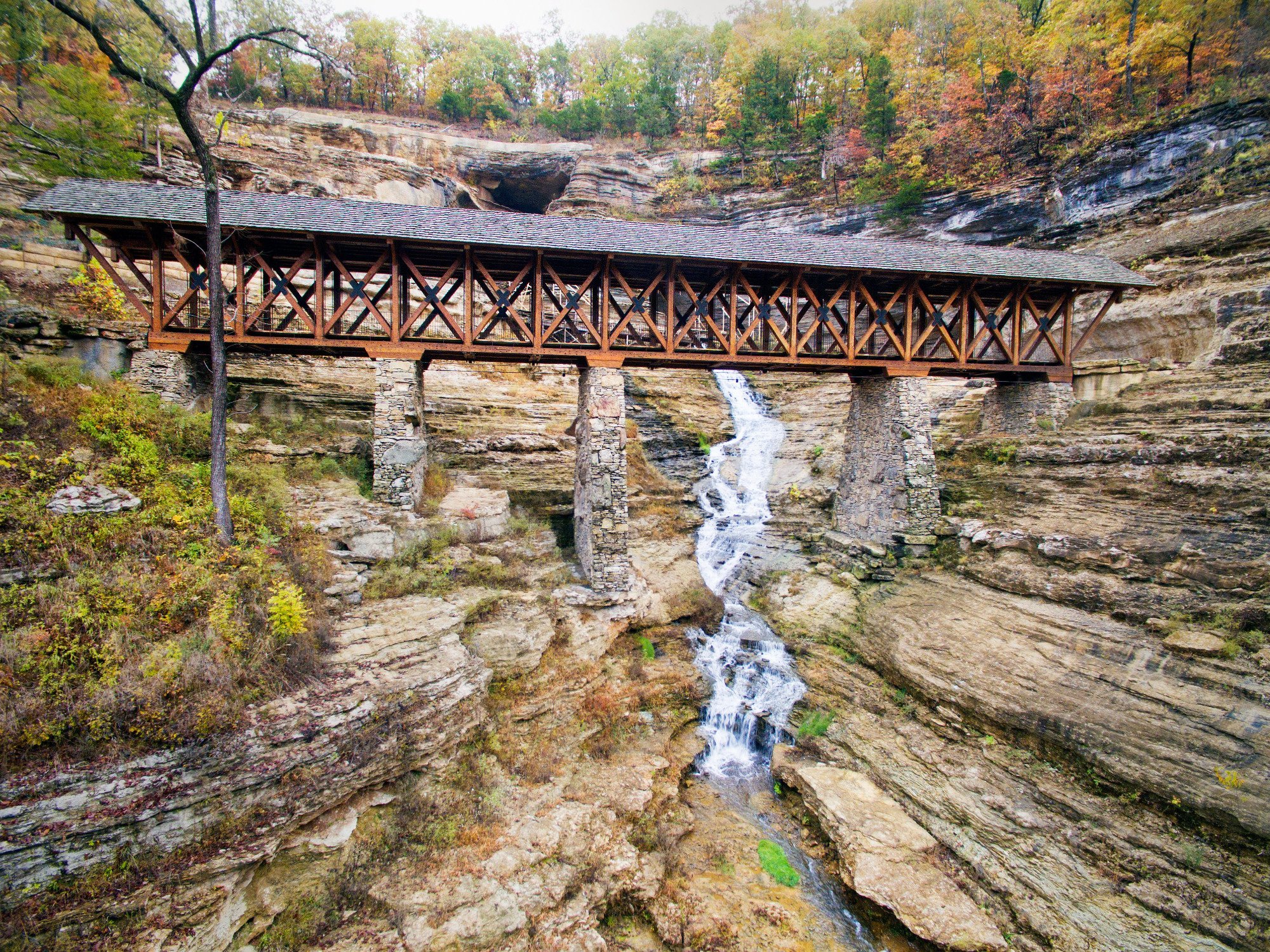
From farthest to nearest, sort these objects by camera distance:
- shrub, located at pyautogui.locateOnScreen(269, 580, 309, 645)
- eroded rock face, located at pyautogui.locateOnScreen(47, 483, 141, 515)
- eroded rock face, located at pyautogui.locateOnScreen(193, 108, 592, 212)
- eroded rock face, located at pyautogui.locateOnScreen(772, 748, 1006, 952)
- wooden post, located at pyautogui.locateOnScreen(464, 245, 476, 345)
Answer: eroded rock face, located at pyautogui.locateOnScreen(193, 108, 592, 212) < wooden post, located at pyautogui.locateOnScreen(464, 245, 476, 345) < eroded rock face, located at pyautogui.locateOnScreen(47, 483, 141, 515) < shrub, located at pyautogui.locateOnScreen(269, 580, 309, 645) < eroded rock face, located at pyautogui.locateOnScreen(772, 748, 1006, 952)

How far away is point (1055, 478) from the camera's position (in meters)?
12.9

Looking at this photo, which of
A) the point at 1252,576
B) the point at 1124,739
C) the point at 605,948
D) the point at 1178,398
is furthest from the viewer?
the point at 1178,398

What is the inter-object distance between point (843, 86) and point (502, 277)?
1282 inches

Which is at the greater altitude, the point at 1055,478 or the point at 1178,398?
the point at 1178,398

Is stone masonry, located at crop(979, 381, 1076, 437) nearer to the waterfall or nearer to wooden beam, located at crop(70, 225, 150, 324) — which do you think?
the waterfall

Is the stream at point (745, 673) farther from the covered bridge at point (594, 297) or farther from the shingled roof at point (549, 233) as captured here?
the shingled roof at point (549, 233)

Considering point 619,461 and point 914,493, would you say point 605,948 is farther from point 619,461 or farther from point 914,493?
point 914,493

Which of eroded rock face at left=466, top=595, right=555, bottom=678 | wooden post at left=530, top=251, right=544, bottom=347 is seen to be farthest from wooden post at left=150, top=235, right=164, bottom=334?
eroded rock face at left=466, top=595, right=555, bottom=678

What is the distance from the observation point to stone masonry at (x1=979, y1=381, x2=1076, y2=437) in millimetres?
15945

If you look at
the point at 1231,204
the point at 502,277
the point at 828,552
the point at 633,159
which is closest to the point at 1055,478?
the point at 828,552

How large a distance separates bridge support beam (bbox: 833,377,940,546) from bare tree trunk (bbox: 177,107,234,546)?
52.8 feet

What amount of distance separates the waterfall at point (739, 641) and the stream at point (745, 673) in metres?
0.02

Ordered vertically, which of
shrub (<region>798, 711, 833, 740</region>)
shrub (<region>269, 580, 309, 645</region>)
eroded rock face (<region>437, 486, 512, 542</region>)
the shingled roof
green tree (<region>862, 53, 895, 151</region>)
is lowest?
shrub (<region>798, 711, 833, 740</region>)

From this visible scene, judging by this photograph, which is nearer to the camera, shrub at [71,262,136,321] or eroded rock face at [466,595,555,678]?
eroded rock face at [466,595,555,678]
